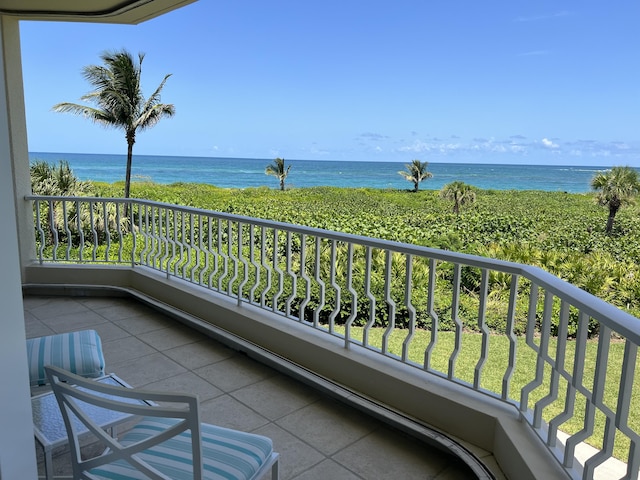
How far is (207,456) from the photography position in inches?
64.2

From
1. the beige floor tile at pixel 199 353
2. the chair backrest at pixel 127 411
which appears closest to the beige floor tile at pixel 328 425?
the beige floor tile at pixel 199 353

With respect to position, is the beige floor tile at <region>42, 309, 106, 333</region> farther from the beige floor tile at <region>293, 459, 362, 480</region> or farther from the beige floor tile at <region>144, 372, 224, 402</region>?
the beige floor tile at <region>293, 459, 362, 480</region>

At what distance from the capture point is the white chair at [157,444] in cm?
133

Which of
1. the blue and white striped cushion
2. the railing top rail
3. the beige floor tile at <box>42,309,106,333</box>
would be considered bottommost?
the beige floor tile at <box>42,309,106,333</box>

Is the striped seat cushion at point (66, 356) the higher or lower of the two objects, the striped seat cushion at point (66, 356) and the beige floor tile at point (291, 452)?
the higher

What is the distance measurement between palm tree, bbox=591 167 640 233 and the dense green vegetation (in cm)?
75

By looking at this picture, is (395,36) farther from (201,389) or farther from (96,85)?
(201,389)

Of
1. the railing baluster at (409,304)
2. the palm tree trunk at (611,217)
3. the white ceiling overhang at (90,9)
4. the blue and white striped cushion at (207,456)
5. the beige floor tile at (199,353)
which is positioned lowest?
the palm tree trunk at (611,217)

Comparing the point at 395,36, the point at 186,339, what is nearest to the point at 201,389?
the point at 186,339

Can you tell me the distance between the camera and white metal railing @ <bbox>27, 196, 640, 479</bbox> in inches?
65.2

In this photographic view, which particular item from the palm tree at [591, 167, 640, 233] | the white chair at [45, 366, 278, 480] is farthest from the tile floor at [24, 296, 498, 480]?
the palm tree at [591, 167, 640, 233]

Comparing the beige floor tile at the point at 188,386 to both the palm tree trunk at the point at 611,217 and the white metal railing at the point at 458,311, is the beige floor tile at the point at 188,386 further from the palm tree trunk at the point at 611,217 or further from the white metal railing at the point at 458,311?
the palm tree trunk at the point at 611,217

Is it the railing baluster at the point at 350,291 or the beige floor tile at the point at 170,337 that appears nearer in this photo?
the railing baluster at the point at 350,291

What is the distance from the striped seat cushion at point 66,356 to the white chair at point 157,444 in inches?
26.7
